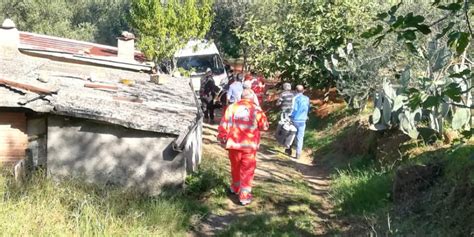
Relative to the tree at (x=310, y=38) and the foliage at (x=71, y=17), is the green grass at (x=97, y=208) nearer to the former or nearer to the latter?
the tree at (x=310, y=38)

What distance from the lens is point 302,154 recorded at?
44.5 feet

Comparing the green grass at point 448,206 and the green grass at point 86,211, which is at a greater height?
the green grass at point 448,206

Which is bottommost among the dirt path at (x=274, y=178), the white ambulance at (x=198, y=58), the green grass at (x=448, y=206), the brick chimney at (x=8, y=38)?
the dirt path at (x=274, y=178)

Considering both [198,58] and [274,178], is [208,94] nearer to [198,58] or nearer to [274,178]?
[198,58]

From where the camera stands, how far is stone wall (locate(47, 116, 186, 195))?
815cm

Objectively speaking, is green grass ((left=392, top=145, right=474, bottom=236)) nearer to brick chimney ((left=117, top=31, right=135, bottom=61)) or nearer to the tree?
the tree

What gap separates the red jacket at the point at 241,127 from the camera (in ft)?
26.7

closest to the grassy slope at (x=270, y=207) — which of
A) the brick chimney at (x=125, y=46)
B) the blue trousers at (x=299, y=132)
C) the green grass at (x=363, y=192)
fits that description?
the green grass at (x=363, y=192)

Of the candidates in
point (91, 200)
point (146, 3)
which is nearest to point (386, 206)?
point (91, 200)

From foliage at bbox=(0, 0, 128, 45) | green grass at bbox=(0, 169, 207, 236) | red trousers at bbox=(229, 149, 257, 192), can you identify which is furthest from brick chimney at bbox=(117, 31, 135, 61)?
foliage at bbox=(0, 0, 128, 45)

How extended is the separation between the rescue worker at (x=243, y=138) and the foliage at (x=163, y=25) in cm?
1292

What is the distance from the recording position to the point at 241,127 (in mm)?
8188

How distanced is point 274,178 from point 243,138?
2.25 m

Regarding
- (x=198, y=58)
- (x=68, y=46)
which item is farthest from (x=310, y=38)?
(x=68, y=46)
